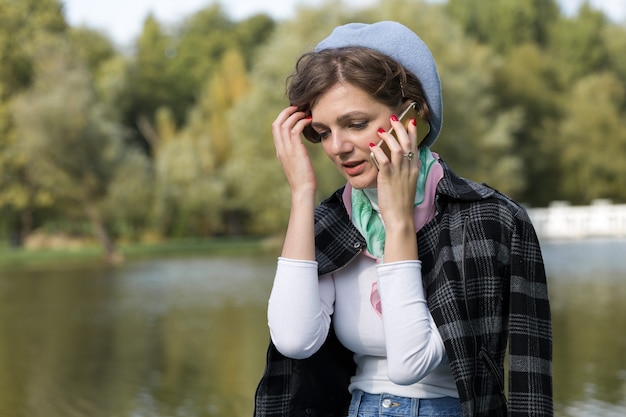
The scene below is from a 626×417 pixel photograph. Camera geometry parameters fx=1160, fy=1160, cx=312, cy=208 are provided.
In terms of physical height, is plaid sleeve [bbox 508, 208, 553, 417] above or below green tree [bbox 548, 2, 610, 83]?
below

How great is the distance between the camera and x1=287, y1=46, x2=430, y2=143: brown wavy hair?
2316mm

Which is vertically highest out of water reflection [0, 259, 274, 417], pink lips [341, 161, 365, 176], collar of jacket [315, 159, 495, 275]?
pink lips [341, 161, 365, 176]

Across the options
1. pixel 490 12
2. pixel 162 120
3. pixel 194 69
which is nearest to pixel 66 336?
pixel 162 120

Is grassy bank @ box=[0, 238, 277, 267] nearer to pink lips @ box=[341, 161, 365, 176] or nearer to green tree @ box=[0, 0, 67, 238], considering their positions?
green tree @ box=[0, 0, 67, 238]

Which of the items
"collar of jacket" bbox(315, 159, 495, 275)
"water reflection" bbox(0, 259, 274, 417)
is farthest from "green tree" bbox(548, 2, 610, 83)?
"collar of jacket" bbox(315, 159, 495, 275)

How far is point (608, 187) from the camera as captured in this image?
47.4m

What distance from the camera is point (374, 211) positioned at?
2.43 m

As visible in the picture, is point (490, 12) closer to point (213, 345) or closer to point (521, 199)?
point (521, 199)

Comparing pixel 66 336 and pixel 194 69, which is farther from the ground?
pixel 194 69

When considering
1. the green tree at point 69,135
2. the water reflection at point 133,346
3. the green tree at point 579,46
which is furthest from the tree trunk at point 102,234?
the green tree at point 579,46

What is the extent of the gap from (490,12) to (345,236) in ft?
174

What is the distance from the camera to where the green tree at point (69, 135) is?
3516 centimetres

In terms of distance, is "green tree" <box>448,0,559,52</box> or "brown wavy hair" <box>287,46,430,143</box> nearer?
"brown wavy hair" <box>287,46,430,143</box>

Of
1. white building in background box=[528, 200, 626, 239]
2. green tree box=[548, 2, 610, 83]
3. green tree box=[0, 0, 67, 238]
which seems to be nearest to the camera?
green tree box=[0, 0, 67, 238]
